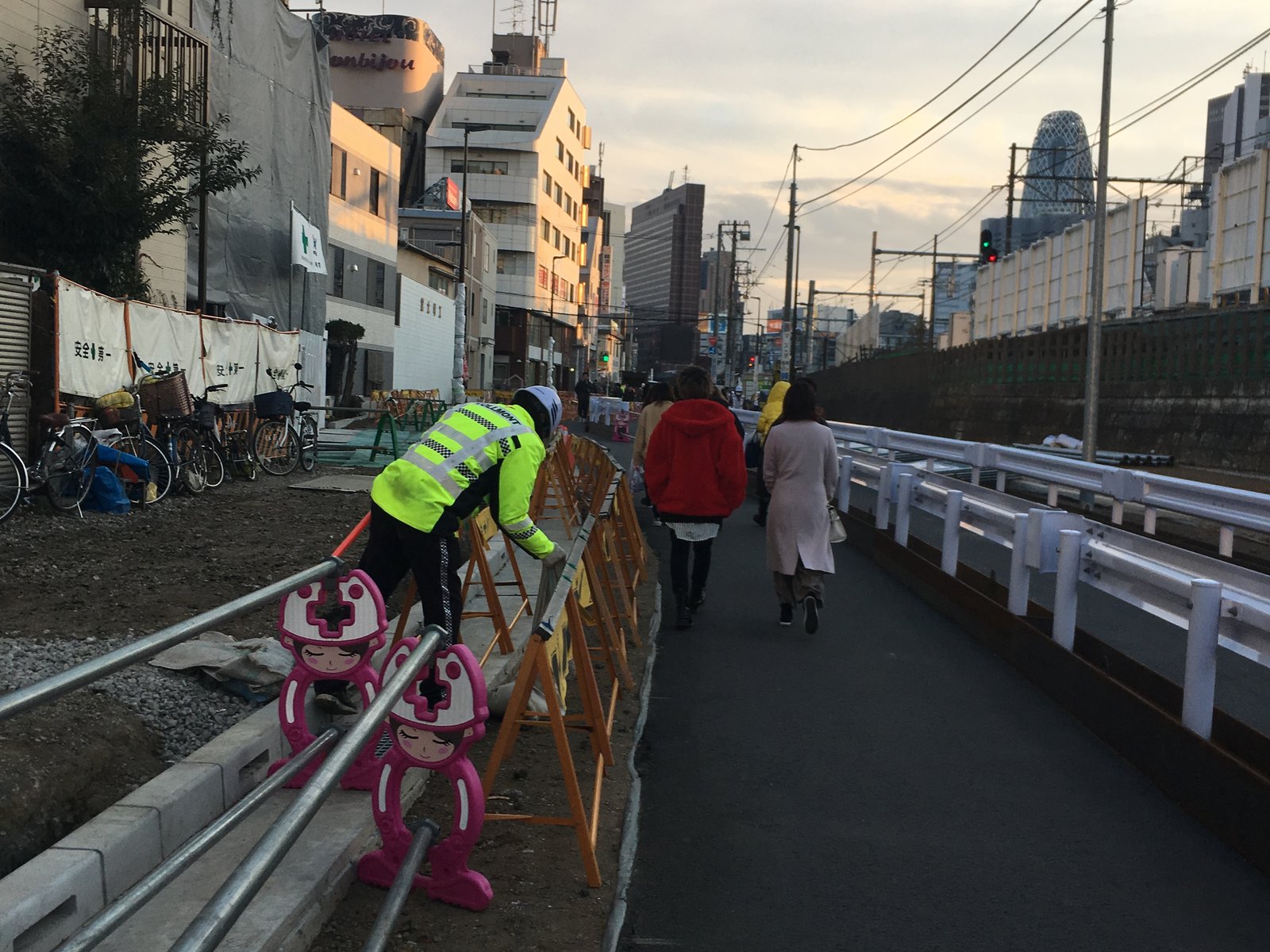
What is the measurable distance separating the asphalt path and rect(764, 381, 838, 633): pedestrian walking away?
1070 millimetres

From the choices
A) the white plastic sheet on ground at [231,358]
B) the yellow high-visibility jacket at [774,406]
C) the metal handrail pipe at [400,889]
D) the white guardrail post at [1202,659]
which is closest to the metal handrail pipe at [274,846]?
the metal handrail pipe at [400,889]

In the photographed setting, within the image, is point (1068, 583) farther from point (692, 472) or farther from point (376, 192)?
point (376, 192)

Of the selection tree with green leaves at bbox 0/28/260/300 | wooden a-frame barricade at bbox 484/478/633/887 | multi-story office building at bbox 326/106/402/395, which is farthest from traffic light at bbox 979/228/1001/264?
wooden a-frame barricade at bbox 484/478/633/887

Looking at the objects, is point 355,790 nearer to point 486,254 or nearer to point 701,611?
point 701,611

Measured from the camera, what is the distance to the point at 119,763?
498 centimetres

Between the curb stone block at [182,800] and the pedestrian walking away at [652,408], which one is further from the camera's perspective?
the pedestrian walking away at [652,408]

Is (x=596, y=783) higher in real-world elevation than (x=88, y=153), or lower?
lower

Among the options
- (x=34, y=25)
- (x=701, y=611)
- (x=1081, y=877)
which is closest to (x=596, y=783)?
(x=1081, y=877)

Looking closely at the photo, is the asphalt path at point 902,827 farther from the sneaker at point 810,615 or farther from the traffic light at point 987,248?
the traffic light at point 987,248

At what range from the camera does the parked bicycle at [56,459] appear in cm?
1114

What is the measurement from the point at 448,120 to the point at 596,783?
3330 inches

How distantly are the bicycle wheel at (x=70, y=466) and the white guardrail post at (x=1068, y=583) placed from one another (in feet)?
30.4

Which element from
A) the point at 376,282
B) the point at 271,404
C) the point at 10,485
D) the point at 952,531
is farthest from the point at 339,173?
the point at 952,531

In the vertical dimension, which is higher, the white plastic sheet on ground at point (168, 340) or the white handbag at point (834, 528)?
the white plastic sheet on ground at point (168, 340)
